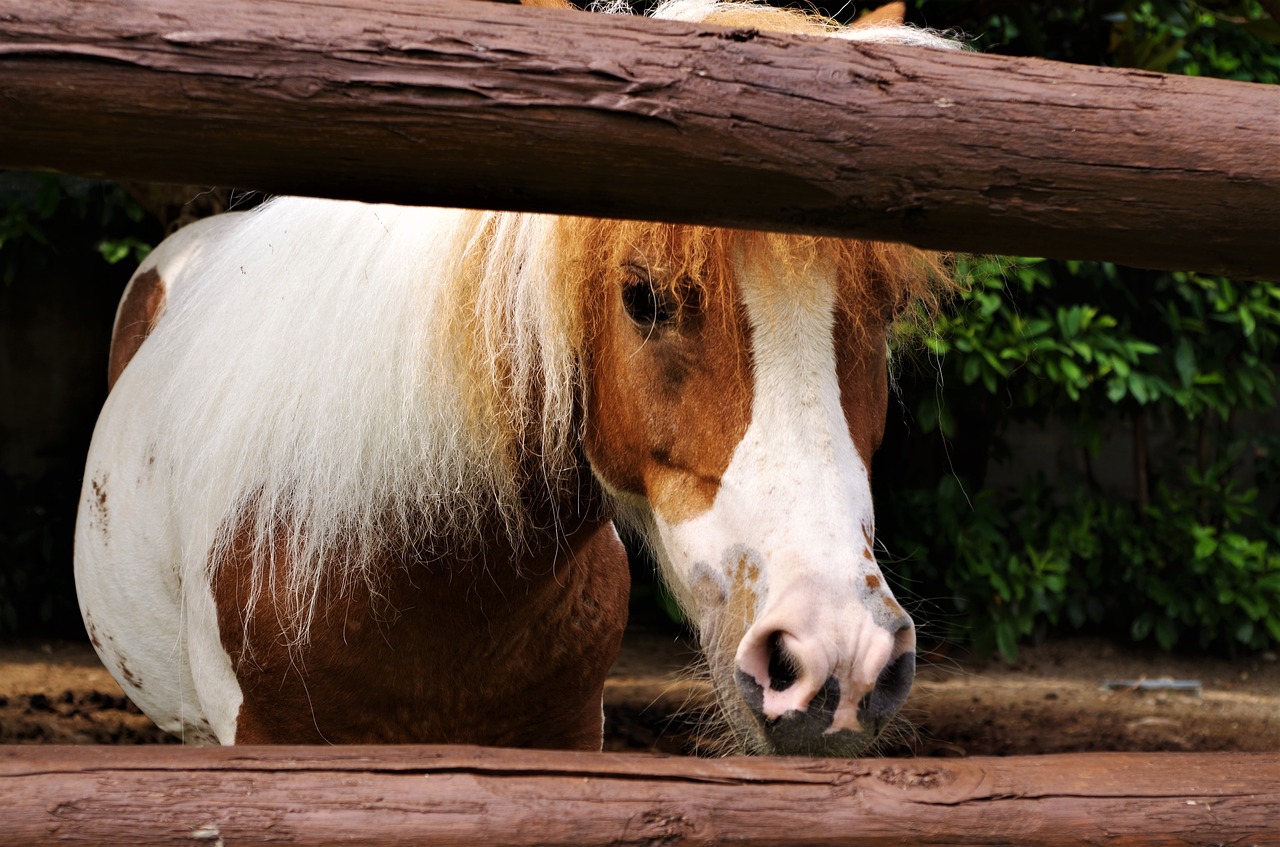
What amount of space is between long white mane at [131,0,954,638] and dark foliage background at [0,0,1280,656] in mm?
2454

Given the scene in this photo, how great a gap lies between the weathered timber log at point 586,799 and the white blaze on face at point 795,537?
0.11 m

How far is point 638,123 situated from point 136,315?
2.35 metres

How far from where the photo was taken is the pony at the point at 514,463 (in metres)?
1.40

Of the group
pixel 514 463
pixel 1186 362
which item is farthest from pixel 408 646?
pixel 1186 362

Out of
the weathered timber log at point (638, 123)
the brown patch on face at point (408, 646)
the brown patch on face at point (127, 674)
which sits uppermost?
the weathered timber log at point (638, 123)

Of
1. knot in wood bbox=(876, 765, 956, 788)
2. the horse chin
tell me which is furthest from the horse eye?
knot in wood bbox=(876, 765, 956, 788)

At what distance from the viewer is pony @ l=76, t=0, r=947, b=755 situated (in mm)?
1401

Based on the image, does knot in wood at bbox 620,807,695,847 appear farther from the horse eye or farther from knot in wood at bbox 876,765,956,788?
the horse eye

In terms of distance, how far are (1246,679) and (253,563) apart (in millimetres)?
4164

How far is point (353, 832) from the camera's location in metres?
1.20

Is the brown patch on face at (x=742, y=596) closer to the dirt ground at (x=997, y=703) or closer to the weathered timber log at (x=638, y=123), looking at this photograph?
the weathered timber log at (x=638, y=123)

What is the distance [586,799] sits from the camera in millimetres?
1242

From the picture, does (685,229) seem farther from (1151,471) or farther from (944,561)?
(1151,471)

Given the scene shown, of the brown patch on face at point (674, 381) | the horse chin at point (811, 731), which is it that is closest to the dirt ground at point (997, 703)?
the brown patch on face at point (674, 381)
